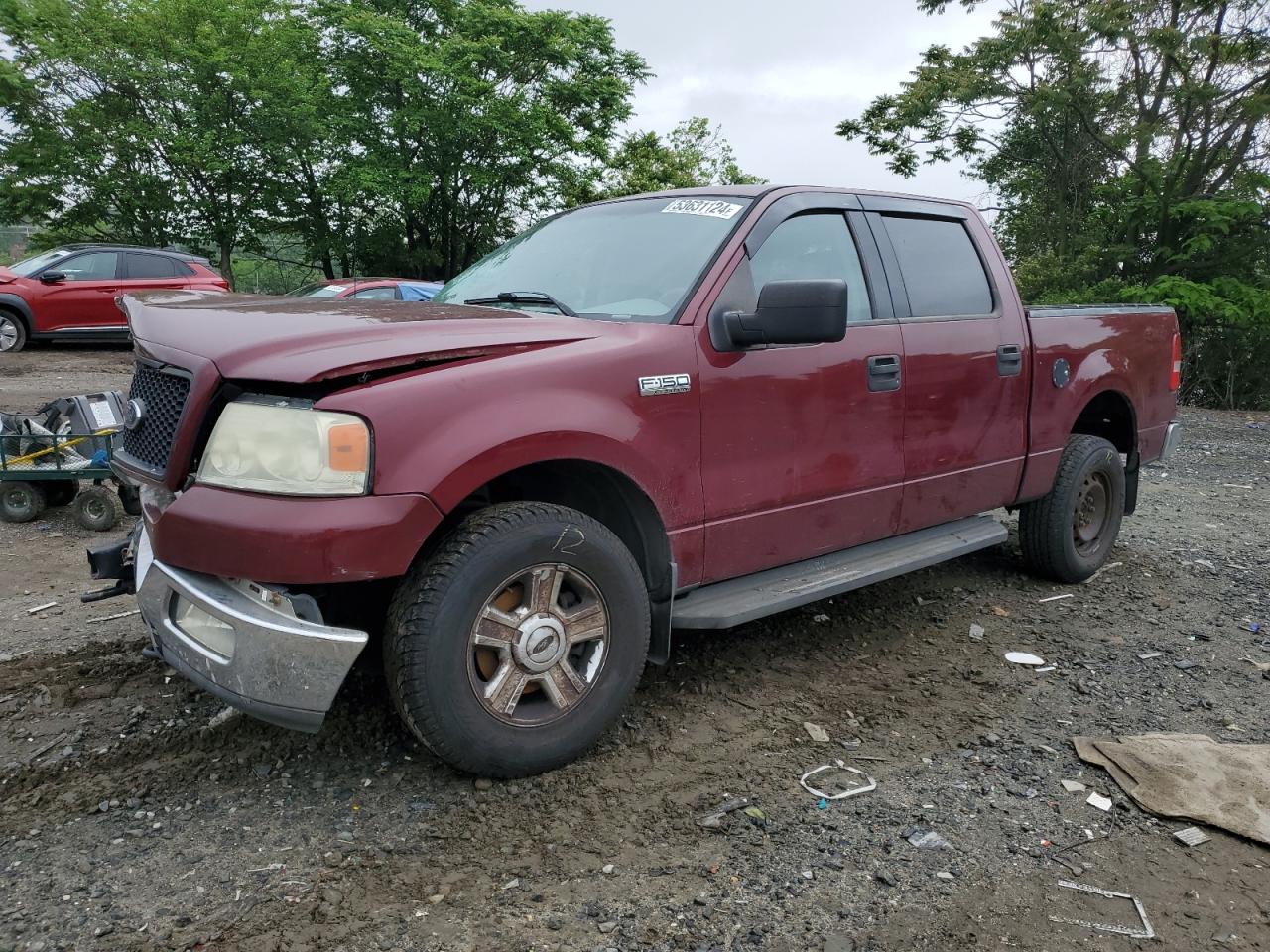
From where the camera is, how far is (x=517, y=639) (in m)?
2.78

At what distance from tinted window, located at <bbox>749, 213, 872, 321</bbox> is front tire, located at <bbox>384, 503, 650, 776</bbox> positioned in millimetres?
1253

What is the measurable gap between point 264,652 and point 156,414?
0.91 m

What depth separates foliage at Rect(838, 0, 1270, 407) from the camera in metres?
15.7

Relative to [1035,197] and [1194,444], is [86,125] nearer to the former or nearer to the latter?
[1035,197]

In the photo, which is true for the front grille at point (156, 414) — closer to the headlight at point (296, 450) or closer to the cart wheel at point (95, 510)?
the headlight at point (296, 450)

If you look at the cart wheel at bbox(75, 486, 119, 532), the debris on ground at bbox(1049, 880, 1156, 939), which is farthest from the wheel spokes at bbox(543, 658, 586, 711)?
the cart wheel at bbox(75, 486, 119, 532)

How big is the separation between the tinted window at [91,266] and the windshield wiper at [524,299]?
13.2 meters

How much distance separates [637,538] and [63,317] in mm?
14150

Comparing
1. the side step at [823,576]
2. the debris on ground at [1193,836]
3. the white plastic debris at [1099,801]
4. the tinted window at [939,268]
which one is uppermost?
the tinted window at [939,268]

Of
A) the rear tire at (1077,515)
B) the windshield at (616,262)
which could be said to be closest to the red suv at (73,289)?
the windshield at (616,262)

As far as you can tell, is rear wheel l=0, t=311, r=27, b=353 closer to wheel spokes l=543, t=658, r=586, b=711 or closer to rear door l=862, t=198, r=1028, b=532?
rear door l=862, t=198, r=1028, b=532

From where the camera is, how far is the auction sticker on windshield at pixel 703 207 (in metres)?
3.55

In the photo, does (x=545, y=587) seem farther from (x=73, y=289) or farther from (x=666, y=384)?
(x=73, y=289)

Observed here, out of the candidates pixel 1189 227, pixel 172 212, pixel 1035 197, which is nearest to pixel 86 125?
pixel 172 212
